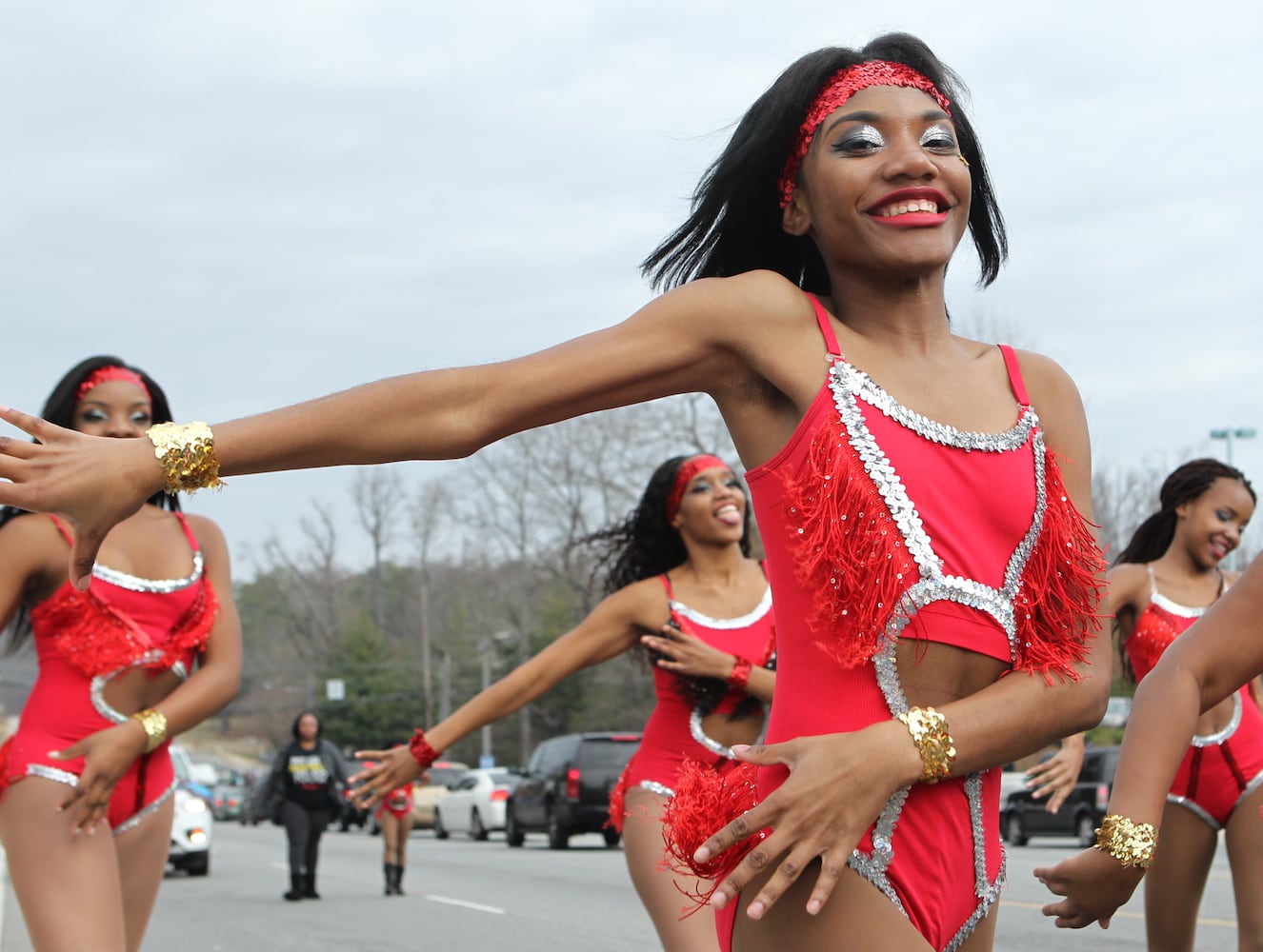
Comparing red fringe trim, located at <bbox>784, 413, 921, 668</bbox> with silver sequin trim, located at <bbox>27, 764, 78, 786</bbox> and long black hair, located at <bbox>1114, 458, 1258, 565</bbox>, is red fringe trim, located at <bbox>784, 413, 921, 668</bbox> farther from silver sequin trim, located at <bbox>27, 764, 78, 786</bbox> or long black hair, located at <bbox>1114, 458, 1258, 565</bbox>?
long black hair, located at <bbox>1114, 458, 1258, 565</bbox>

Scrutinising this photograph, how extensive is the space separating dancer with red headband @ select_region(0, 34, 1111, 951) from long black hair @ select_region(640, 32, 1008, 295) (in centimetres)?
1

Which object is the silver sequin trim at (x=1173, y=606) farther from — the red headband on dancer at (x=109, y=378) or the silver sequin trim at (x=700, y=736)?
the red headband on dancer at (x=109, y=378)

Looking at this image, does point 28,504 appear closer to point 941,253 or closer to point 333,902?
point 941,253

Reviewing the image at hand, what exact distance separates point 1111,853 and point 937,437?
0.82 metres

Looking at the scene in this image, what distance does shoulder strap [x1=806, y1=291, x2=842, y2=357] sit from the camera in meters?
2.87

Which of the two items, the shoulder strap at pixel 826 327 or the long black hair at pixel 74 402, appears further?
the long black hair at pixel 74 402

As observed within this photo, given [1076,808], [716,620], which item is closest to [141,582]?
[716,620]

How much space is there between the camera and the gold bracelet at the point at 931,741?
2652 millimetres

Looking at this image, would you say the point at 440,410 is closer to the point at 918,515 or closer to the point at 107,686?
the point at 918,515

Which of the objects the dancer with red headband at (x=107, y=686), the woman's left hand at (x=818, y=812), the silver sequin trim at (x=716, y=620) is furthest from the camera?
the silver sequin trim at (x=716, y=620)

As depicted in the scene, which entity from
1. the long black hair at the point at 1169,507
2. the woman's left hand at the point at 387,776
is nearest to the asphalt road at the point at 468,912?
the long black hair at the point at 1169,507

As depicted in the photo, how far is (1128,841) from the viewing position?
2988mm

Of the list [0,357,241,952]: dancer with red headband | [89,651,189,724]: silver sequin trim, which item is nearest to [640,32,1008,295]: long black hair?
[0,357,241,952]: dancer with red headband

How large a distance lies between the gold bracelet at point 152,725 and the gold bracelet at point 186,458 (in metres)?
2.47
